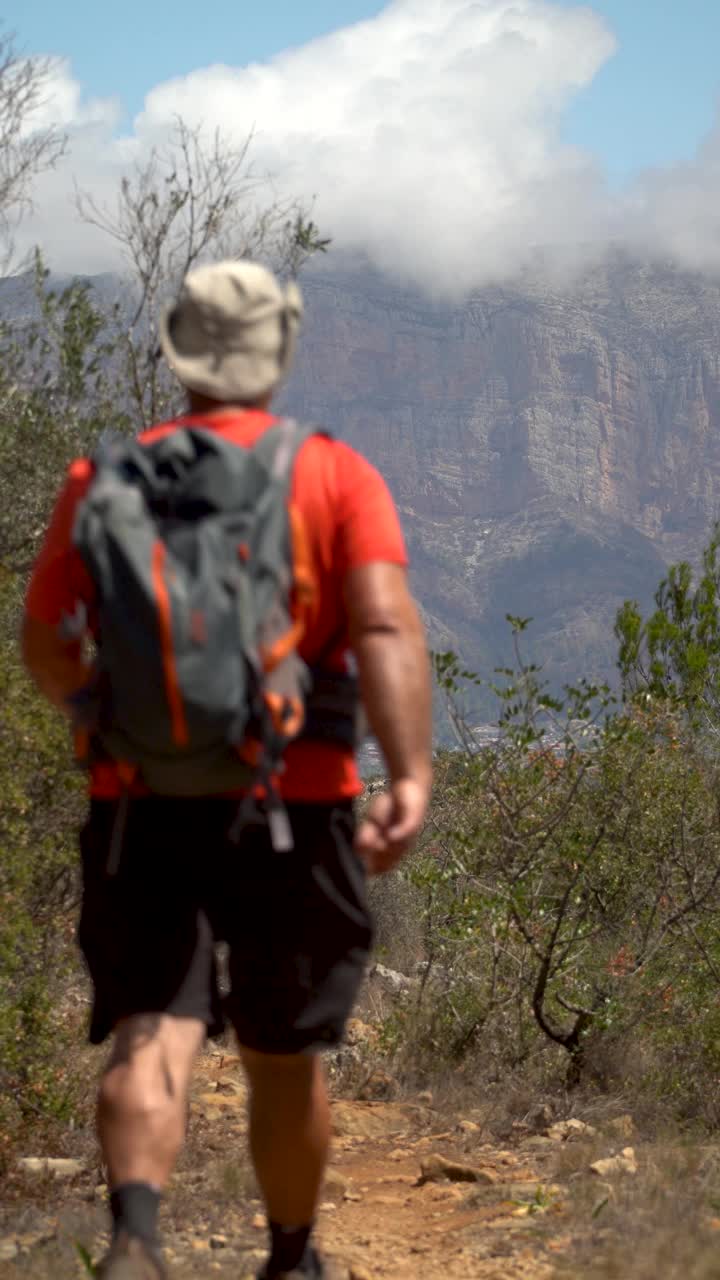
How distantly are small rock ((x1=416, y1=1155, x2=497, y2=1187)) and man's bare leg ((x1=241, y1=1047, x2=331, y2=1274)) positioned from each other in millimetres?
3024

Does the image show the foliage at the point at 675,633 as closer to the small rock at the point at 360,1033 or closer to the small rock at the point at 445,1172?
the small rock at the point at 360,1033

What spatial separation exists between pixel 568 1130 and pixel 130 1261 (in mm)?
4591

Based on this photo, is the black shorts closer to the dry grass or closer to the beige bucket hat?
the beige bucket hat

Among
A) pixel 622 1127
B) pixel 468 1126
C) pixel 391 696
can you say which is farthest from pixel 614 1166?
pixel 391 696

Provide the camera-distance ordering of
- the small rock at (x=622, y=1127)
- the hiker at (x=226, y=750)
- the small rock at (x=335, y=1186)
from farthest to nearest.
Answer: the small rock at (x=622, y=1127) < the small rock at (x=335, y=1186) < the hiker at (x=226, y=750)

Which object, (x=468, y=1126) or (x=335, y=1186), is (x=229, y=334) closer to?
(x=335, y=1186)

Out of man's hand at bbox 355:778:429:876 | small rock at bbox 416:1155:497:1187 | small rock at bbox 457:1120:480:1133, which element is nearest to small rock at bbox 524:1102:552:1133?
small rock at bbox 457:1120:480:1133

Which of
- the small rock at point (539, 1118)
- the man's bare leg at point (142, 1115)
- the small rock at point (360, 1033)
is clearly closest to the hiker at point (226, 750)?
the man's bare leg at point (142, 1115)

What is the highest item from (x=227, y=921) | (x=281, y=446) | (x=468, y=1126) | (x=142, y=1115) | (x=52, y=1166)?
(x=281, y=446)

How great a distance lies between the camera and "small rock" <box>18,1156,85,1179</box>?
5.23 m

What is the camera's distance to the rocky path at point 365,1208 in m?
4.20

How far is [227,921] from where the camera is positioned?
2.52 metres

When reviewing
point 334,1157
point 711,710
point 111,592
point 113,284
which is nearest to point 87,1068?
point 334,1157

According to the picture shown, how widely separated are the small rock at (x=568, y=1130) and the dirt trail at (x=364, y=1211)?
0.42 feet
